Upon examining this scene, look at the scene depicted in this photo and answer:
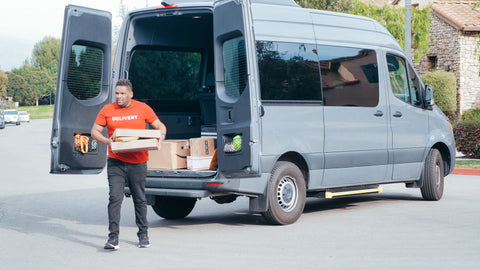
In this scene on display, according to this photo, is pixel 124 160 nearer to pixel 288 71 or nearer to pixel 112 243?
pixel 112 243

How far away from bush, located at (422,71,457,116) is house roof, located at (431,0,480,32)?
250 centimetres

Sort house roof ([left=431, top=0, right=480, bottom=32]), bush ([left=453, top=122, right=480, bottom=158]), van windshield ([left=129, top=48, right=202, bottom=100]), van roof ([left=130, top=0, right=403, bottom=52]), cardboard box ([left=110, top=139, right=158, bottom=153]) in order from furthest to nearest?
house roof ([left=431, top=0, right=480, bottom=32])
bush ([left=453, top=122, right=480, bottom=158])
van windshield ([left=129, top=48, right=202, bottom=100])
van roof ([left=130, top=0, right=403, bottom=52])
cardboard box ([left=110, top=139, right=158, bottom=153])

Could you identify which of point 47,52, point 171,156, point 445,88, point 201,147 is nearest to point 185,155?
point 171,156

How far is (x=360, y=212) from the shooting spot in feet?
35.1

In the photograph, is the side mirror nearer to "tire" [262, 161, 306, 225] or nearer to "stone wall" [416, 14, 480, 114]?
"tire" [262, 161, 306, 225]

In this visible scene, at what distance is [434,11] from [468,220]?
32131 millimetres

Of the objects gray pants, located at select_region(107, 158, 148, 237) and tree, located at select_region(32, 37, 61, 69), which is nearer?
gray pants, located at select_region(107, 158, 148, 237)

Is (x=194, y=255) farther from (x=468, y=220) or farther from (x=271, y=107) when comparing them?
(x=468, y=220)

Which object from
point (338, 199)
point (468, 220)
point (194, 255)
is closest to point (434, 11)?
point (338, 199)

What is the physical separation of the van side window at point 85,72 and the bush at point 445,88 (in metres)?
28.7

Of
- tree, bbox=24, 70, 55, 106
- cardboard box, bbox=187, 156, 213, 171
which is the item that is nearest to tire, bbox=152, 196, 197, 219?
Result: cardboard box, bbox=187, 156, 213, 171

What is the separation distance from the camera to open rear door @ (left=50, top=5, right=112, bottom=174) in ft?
29.9

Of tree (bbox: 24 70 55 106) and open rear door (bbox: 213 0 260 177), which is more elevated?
tree (bbox: 24 70 55 106)

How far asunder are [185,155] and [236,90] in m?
1.32
